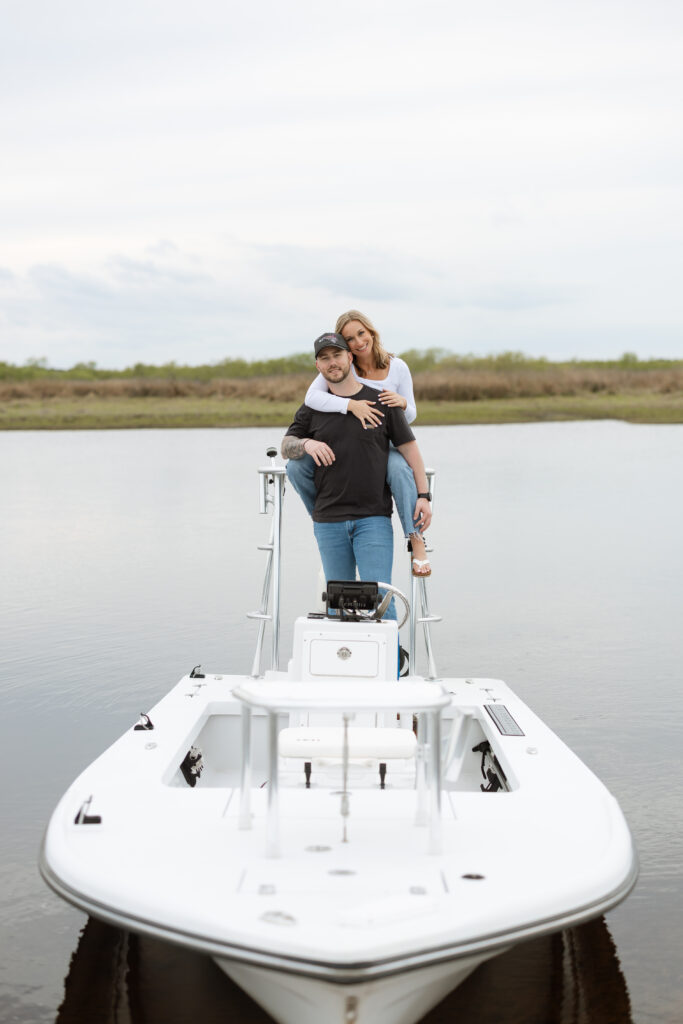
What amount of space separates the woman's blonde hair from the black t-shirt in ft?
0.47

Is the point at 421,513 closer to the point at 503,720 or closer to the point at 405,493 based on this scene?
the point at 405,493

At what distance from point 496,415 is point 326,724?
117 feet

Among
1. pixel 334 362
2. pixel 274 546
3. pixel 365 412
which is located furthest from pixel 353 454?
pixel 274 546

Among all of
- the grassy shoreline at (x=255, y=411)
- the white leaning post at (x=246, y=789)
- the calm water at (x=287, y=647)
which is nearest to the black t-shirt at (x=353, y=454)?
the calm water at (x=287, y=647)

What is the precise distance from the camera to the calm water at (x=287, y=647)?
354cm

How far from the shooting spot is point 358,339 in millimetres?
4859

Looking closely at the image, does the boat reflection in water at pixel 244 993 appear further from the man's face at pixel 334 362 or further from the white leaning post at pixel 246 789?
the man's face at pixel 334 362

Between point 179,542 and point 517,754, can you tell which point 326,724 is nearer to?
point 517,754

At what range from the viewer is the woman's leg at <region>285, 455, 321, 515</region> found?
4988 millimetres

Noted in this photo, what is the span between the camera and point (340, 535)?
4.96m

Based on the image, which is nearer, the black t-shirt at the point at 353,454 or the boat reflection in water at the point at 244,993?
the boat reflection in water at the point at 244,993

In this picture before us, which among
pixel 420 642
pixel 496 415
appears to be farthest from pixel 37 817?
pixel 496 415

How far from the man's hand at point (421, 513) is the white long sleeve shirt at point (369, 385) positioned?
0.37m

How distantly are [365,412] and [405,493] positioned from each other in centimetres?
40
